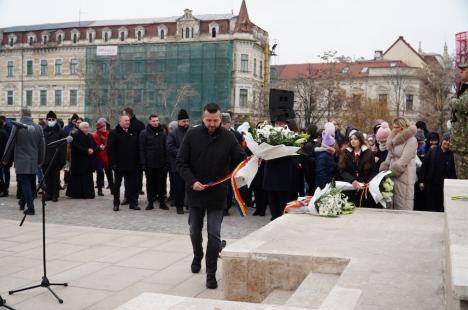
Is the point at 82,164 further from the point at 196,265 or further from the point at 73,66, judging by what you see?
the point at 73,66

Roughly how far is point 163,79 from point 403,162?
57.3m

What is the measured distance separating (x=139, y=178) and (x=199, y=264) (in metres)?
6.11

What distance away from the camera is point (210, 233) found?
6.44 metres

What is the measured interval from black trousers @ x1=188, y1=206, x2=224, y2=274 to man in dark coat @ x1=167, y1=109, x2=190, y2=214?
483cm

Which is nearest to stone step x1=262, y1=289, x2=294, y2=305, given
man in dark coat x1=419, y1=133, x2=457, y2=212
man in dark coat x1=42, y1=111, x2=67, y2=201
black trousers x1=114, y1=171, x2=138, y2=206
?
man in dark coat x1=419, y1=133, x2=457, y2=212

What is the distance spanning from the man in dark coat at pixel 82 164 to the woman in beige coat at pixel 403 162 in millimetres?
7813

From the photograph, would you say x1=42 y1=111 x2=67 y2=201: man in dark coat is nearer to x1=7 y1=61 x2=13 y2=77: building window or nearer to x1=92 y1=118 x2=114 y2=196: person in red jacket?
x1=92 y1=118 x2=114 y2=196: person in red jacket

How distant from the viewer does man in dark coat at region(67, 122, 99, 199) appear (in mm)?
13930

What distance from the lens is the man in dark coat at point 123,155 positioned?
A: 40.0 ft

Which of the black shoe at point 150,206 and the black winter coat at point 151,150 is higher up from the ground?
the black winter coat at point 151,150

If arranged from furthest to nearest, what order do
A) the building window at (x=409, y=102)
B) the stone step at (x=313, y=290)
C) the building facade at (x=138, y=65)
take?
the building window at (x=409, y=102)
the building facade at (x=138, y=65)
the stone step at (x=313, y=290)

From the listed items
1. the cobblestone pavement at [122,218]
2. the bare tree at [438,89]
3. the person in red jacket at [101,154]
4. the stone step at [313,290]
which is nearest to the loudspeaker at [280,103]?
the cobblestone pavement at [122,218]

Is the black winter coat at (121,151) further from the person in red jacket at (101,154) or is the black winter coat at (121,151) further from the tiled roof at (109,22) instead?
the tiled roof at (109,22)

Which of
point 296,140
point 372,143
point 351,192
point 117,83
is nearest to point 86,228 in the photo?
point 296,140
